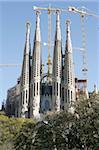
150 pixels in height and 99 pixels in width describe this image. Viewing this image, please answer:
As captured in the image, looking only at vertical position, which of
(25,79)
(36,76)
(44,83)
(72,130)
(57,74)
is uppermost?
(57,74)

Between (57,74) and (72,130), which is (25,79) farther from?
(72,130)

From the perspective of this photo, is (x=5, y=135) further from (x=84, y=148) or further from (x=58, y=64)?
(x=58, y=64)

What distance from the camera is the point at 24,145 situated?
43.5m

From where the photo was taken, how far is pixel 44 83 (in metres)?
129

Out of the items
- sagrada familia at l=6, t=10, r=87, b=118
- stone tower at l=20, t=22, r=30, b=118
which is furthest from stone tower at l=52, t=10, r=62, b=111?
stone tower at l=20, t=22, r=30, b=118

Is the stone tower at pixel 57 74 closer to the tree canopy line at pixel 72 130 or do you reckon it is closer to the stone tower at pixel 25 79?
the stone tower at pixel 25 79

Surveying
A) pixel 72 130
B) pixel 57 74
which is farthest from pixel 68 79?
pixel 72 130

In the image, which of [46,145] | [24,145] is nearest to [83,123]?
[46,145]

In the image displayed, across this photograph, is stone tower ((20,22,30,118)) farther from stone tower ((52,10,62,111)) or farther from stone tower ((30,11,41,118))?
stone tower ((52,10,62,111))

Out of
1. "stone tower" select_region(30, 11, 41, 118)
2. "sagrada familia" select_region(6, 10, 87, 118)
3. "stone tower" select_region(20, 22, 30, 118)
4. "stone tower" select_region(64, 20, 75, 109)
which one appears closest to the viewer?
"stone tower" select_region(30, 11, 41, 118)

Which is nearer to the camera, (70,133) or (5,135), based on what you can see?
(70,133)

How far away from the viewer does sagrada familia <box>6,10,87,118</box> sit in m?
120

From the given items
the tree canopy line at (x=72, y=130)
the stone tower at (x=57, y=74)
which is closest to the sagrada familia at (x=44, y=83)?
the stone tower at (x=57, y=74)

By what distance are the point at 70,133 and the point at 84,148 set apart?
1791mm
